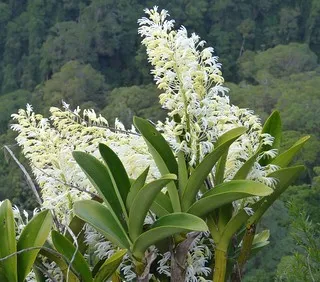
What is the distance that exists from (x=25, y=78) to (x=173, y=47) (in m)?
26.3

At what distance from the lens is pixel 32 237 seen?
1339 millimetres

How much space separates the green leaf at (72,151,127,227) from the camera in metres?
1.31

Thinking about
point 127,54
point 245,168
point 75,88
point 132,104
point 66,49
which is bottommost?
point 75,88

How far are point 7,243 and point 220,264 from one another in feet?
1.43

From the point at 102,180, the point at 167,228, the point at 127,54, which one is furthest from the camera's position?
the point at 127,54

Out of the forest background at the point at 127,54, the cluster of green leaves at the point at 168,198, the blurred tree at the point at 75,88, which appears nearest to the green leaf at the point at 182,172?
the cluster of green leaves at the point at 168,198

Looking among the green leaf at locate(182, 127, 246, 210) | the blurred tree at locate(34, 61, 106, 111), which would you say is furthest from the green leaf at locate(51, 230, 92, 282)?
the blurred tree at locate(34, 61, 106, 111)

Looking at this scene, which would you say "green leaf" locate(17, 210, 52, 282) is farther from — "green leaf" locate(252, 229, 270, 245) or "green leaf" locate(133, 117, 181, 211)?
"green leaf" locate(252, 229, 270, 245)

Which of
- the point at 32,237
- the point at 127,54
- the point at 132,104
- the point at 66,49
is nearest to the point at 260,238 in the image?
the point at 32,237

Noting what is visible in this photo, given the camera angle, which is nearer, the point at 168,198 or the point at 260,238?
the point at 168,198

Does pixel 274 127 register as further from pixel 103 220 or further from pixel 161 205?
pixel 103 220

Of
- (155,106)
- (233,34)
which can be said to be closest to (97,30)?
(233,34)

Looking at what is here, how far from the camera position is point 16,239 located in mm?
1374

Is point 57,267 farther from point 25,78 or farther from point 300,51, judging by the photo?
point 25,78
